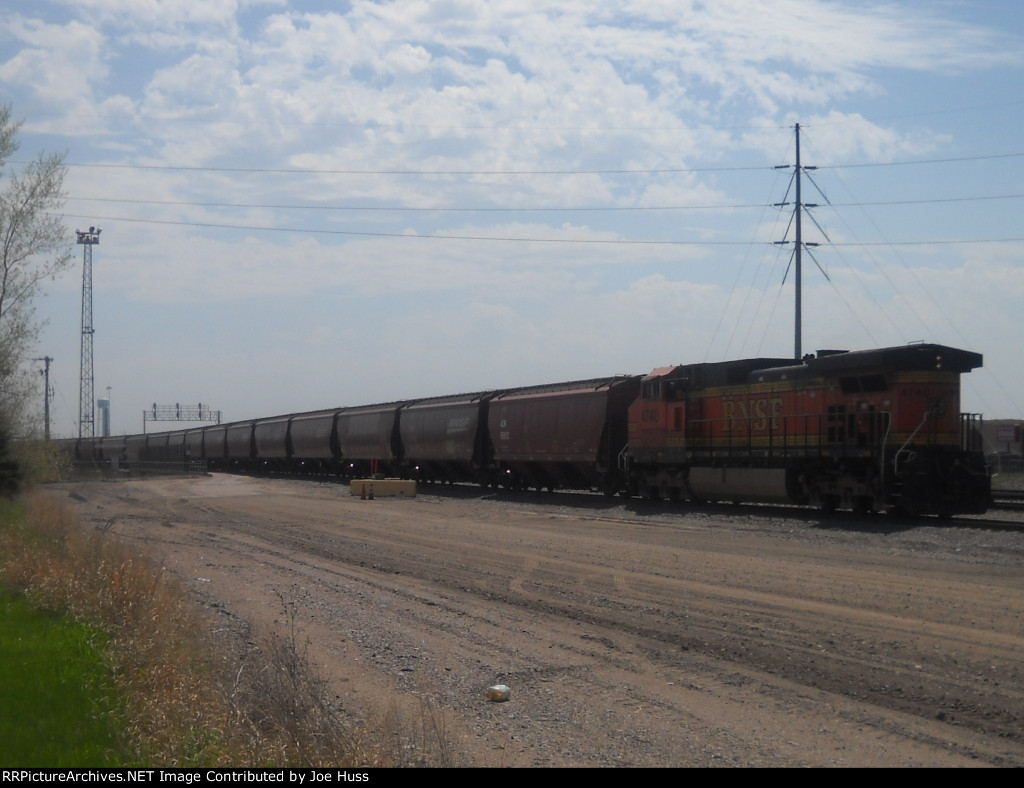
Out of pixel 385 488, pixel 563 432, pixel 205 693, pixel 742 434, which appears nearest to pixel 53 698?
pixel 205 693

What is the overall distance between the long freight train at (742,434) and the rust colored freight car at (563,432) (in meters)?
0.05

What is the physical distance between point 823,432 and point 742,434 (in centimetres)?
288

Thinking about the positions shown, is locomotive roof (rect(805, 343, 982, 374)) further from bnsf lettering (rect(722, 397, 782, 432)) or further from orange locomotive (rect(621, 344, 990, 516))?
bnsf lettering (rect(722, 397, 782, 432))

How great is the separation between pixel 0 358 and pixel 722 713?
784 inches

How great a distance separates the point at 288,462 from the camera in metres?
57.2

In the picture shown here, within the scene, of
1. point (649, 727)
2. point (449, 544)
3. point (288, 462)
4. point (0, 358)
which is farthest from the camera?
point (288, 462)

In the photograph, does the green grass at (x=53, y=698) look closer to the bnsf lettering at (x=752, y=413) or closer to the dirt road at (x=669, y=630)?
the dirt road at (x=669, y=630)

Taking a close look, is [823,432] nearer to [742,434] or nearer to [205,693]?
[742,434]

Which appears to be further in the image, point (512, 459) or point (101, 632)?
point (512, 459)

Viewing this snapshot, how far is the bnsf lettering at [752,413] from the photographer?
23906 mm

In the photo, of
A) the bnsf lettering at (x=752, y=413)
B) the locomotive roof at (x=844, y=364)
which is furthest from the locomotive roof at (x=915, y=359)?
the bnsf lettering at (x=752, y=413)

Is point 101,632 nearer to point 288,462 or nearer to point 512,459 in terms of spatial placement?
point 512,459

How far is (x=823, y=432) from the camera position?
2222 centimetres
